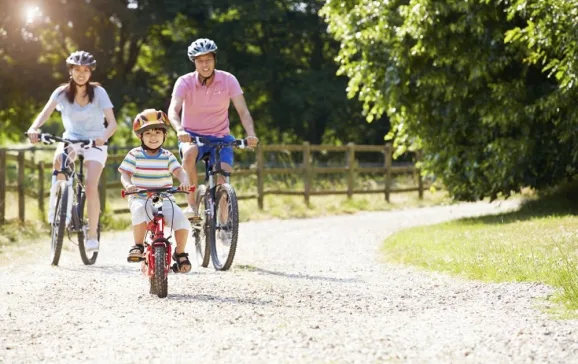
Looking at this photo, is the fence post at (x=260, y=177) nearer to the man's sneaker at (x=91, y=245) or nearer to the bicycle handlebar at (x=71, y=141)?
the man's sneaker at (x=91, y=245)

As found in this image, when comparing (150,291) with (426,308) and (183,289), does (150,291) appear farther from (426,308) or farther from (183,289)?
(426,308)

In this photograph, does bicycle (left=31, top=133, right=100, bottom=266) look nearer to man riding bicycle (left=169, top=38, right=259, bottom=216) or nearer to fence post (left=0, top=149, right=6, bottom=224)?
man riding bicycle (left=169, top=38, right=259, bottom=216)

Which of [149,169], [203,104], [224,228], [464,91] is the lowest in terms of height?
[224,228]

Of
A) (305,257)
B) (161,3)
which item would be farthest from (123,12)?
(305,257)

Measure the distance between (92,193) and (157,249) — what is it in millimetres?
2790

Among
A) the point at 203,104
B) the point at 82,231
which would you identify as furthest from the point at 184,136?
the point at 82,231

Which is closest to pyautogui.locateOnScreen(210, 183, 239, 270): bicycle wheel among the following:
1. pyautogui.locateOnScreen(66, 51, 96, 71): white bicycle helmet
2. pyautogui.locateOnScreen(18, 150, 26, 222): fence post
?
pyautogui.locateOnScreen(66, 51, 96, 71): white bicycle helmet

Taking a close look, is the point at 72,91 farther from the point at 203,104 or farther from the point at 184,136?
the point at 184,136

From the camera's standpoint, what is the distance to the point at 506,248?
9.26 metres

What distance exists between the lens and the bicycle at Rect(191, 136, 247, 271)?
836cm

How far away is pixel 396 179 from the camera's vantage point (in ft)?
82.2

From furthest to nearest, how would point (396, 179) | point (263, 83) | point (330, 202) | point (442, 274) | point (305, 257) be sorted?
point (263, 83)
point (396, 179)
point (330, 202)
point (305, 257)
point (442, 274)

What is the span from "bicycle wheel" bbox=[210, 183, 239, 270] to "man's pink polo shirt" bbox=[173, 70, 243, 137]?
0.53 metres

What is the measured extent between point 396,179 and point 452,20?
11655 millimetres
